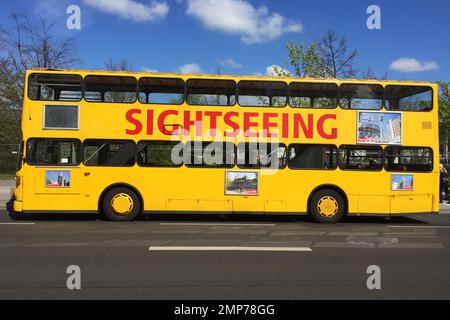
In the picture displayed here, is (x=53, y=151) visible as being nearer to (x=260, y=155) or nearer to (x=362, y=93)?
(x=260, y=155)

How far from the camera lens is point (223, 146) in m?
11.9

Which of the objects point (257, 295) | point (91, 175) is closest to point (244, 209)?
point (91, 175)

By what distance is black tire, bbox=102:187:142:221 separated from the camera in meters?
11.7

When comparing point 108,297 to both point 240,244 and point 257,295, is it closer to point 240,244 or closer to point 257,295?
point 257,295

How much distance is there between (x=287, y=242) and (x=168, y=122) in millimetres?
4677

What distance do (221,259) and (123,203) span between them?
16.7 ft

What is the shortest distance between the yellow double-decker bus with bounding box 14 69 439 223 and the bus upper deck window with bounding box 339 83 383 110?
0.03 metres

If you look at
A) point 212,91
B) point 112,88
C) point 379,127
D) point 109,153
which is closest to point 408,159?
point 379,127

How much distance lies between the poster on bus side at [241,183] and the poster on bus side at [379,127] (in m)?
2.98

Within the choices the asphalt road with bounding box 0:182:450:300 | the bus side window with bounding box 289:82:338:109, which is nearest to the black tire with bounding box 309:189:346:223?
the asphalt road with bounding box 0:182:450:300

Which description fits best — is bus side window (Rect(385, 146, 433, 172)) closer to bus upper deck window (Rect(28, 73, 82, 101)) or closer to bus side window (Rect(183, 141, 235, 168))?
bus side window (Rect(183, 141, 235, 168))
